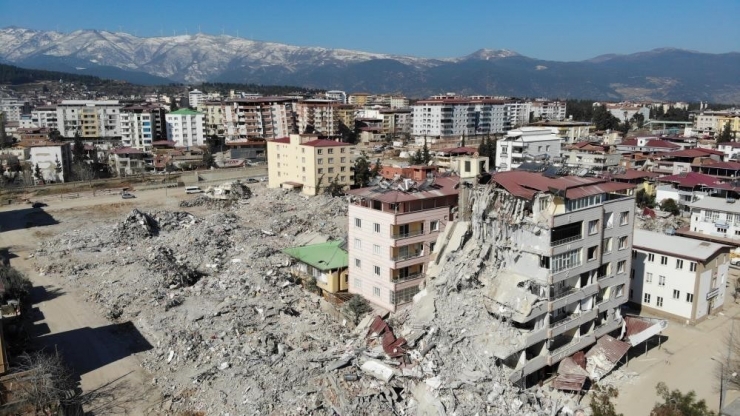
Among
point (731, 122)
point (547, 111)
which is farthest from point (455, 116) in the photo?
point (731, 122)

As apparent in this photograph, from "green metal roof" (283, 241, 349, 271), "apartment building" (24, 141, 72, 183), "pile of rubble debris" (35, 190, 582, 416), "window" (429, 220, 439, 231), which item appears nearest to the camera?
"pile of rubble debris" (35, 190, 582, 416)

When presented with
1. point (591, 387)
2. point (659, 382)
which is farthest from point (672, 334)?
point (591, 387)

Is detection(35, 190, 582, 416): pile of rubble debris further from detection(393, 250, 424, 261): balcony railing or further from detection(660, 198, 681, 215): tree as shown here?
detection(660, 198, 681, 215): tree

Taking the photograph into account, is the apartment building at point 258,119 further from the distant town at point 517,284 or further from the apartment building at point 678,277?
the apartment building at point 678,277

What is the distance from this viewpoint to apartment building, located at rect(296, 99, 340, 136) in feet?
266

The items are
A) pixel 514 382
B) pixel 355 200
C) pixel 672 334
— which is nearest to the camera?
pixel 514 382

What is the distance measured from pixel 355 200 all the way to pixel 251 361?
8122 millimetres

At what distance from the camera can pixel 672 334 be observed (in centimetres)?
1978

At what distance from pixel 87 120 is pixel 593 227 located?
3214 inches

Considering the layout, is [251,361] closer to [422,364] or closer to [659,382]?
[422,364]

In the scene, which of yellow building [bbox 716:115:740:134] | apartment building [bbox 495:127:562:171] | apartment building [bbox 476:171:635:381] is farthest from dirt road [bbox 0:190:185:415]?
yellow building [bbox 716:115:740:134]

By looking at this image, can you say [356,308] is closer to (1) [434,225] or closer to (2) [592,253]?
(1) [434,225]

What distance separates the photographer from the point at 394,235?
19.1 meters

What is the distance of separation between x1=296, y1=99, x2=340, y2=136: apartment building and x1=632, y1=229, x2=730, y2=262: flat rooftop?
62.3m
